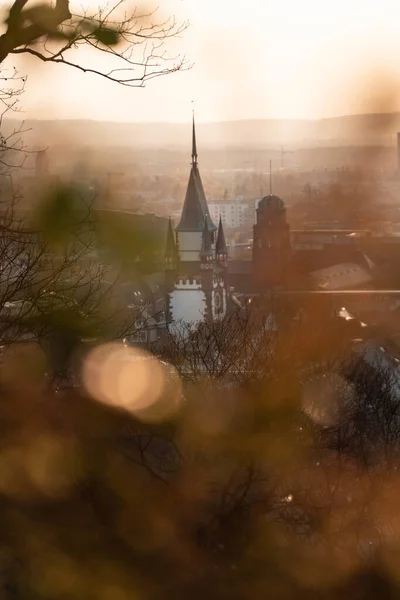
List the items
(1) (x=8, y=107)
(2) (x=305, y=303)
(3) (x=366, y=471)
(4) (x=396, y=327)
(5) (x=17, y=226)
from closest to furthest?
1. (1) (x=8, y=107)
2. (5) (x=17, y=226)
3. (3) (x=366, y=471)
4. (4) (x=396, y=327)
5. (2) (x=305, y=303)

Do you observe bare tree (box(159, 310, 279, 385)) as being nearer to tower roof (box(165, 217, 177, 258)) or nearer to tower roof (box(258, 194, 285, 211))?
tower roof (box(165, 217, 177, 258))

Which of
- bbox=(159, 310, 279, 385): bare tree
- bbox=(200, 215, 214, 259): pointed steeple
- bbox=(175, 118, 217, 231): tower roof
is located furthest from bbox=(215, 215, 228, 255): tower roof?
bbox=(159, 310, 279, 385): bare tree

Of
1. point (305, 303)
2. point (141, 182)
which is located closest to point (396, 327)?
point (305, 303)

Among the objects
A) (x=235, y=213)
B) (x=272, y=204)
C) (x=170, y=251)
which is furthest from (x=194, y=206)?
(x=235, y=213)

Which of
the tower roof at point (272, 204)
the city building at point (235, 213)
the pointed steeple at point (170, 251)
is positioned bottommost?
the city building at point (235, 213)

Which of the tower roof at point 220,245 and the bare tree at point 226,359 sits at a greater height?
the bare tree at point 226,359

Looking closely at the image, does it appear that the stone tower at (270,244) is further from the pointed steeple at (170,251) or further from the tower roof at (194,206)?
the pointed steeple at (170,251)

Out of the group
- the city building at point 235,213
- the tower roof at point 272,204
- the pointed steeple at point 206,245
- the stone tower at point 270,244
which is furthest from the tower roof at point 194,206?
the city building at point 235,213

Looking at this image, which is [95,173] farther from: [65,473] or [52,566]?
[52,566]

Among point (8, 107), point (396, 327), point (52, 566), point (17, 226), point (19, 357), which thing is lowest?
point (396, 327)
